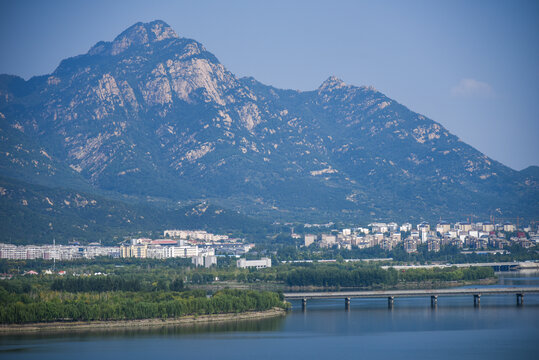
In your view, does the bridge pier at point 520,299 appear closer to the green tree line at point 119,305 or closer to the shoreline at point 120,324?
the green tree line at point 119,305

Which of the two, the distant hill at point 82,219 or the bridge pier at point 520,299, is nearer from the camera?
the bridge pier at point 520,299

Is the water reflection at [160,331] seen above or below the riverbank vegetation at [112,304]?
below

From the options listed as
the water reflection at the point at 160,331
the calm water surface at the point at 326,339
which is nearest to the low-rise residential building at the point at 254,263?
the calm water surface at the point at 326,339

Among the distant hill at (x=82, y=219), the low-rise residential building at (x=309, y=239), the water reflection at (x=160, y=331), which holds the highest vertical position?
the distant hill at (x=82, y=219)

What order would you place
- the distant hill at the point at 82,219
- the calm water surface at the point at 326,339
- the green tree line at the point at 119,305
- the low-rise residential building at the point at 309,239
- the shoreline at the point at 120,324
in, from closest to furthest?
1. the calm water surface at the point at 326,339
2. the shoreline at the point at 120,324
3. the green tree line at the point at 119,305
4. the distant hill at the point at 82,219
5. the low-rise residential building at the point at 309,239

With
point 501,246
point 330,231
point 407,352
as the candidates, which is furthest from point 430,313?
point 330,231

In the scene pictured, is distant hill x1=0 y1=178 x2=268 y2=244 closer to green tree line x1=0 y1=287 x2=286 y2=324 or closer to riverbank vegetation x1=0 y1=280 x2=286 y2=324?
riverbank vegetation x1=0 y1=280 x2=286 y2=324

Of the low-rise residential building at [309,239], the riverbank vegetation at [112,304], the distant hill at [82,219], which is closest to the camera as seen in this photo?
the riverbank vegetation at [112,304]

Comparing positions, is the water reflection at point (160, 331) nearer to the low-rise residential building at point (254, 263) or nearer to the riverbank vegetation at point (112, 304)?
the riverbank vegetation at point (112, 304)

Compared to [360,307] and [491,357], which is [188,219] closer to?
[360,307]
